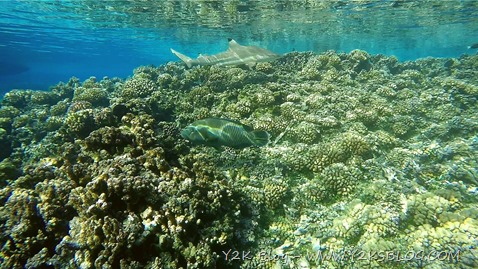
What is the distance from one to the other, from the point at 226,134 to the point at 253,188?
1.25 meters

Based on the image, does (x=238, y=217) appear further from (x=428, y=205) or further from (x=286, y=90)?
(x=286, y=90)

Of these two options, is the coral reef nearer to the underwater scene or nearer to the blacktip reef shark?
the underwater scene

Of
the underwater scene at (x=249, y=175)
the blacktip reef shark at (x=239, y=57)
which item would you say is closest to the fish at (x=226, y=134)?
the underwater scene at (x=249, y=175)

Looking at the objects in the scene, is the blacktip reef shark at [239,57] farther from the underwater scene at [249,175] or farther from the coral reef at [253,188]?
the coral reef at [253,188]

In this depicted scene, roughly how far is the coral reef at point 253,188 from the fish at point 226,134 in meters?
0.60

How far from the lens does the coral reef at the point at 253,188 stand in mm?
3326

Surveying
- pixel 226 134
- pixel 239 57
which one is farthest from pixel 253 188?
pixel 239 57

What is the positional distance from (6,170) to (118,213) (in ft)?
12.2

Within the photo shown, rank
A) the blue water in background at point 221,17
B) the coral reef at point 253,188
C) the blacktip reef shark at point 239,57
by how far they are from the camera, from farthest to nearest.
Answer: the blue water in background at point 221,17
the blacktip reef shark at point 239,57
the coral reef at point 253,188

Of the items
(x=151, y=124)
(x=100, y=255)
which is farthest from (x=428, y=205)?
(x=151, y=124)

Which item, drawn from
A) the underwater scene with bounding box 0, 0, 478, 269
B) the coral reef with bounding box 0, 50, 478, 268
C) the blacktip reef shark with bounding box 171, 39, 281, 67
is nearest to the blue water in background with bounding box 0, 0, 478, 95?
the blacktip reef shark with bounding box 171, 39, 281, 67

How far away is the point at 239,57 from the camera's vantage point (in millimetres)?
10711

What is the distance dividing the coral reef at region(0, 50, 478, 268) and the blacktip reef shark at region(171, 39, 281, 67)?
2.19 metres

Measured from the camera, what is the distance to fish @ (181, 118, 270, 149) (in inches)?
175
